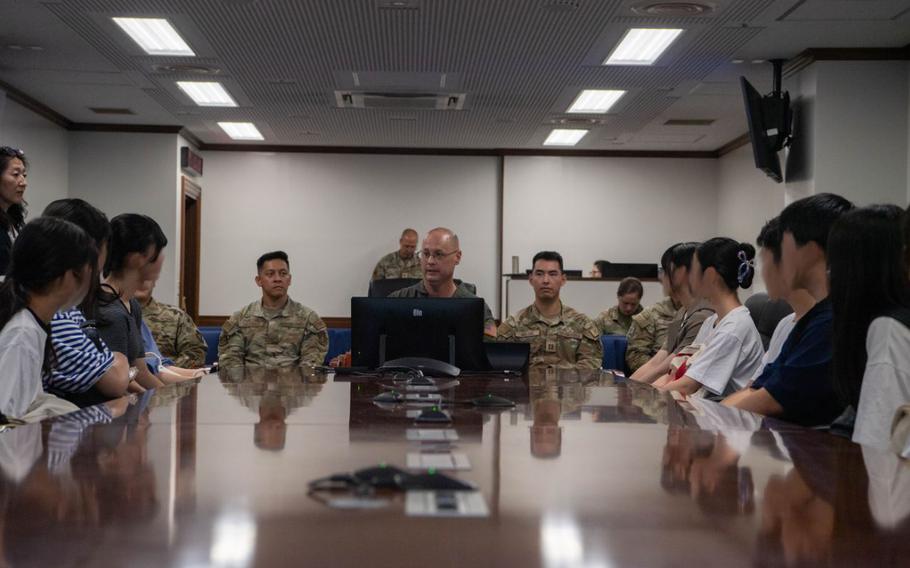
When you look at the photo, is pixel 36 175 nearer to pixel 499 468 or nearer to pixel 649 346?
pixel 649 346

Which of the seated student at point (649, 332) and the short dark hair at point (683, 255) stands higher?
the short dark hair at point (683, 255)

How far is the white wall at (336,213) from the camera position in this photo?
12461 mm

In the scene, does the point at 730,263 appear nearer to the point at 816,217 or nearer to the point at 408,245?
the point at 816,217

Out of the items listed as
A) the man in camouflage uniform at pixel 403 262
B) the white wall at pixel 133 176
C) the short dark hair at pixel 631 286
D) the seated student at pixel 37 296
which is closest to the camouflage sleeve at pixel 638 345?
the short dark hair at pixel 631 286

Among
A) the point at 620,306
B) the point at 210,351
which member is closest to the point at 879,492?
the point at 210,351

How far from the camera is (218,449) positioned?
5.26 feet

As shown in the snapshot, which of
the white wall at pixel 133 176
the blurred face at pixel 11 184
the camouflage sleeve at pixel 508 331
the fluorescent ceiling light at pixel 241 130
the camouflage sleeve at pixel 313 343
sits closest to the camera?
the blurred face at pixel 11 184

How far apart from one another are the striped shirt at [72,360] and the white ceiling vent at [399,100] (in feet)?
20.5

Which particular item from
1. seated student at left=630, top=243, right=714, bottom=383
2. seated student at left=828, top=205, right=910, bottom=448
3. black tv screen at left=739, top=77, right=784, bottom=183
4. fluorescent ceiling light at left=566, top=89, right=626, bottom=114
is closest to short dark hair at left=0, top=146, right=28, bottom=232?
seated student at left=630, top=243, right=714, bottom=383

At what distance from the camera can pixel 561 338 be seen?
5.92 m

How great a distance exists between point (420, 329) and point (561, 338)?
2444mm

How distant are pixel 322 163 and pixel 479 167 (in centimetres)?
199

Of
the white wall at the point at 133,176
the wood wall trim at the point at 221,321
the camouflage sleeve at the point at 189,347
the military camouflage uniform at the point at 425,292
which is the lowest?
the wood wall trim at the point at 221,321

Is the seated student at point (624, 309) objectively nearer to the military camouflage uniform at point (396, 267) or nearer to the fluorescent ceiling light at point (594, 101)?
the fluorescent ceiling light at point (594, 101)
